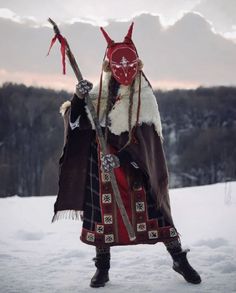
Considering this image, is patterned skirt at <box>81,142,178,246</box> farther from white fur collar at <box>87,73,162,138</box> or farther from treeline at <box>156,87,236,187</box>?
treeline at <box>156,87,236,187</box>

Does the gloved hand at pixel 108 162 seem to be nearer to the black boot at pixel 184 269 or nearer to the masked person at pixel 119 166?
the masked person at pixel 119 166

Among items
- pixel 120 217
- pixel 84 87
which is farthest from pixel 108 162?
pixel 84 87

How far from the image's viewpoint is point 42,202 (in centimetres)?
771

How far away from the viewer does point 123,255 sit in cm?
438

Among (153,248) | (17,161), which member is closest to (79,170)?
(153,248)

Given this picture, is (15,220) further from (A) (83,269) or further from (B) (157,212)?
(B) (157,212)

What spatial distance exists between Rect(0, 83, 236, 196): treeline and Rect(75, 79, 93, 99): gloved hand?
3129cm

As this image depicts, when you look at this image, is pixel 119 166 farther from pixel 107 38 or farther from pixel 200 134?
pixel 200 134

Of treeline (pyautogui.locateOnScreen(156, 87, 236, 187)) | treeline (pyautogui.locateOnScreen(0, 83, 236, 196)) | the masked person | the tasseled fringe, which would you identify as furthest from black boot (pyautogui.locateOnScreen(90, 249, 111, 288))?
treeline (pyautogui.locateOnScreen(156, 87, 236, 187))

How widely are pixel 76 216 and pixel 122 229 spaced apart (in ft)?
1.44

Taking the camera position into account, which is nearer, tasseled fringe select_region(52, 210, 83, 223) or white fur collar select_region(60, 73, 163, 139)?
white fur collar select_region(60, 73, 163, 139)

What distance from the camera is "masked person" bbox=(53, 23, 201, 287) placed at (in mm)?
3449

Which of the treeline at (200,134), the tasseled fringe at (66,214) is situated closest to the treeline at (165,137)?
the treeline at (200,134)

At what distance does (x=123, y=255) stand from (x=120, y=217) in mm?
1050
